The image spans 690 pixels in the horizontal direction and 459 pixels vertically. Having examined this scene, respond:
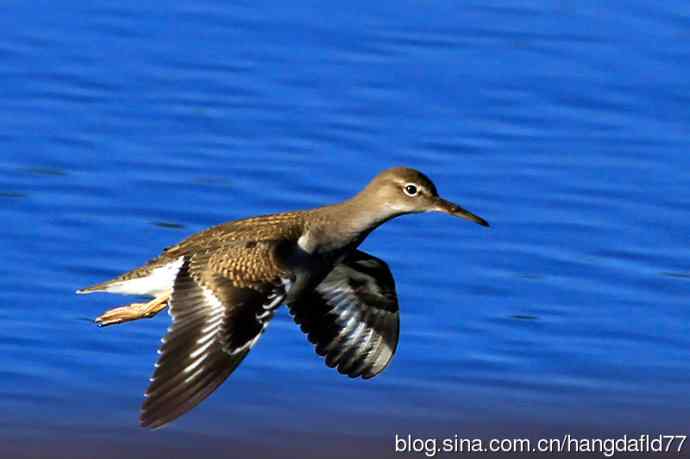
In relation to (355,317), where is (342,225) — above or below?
above

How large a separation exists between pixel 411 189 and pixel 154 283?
6.74 feet

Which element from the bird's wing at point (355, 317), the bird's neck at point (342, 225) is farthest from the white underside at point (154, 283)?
the bird's wing at point (355, 317)

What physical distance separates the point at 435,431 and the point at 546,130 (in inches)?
256

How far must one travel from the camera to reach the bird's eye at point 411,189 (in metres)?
16.8

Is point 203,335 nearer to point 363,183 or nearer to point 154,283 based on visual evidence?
point 154,283

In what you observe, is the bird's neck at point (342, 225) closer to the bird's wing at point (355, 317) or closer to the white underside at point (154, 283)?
the bird's wing at point (355, 317)

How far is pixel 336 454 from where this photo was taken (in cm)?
1762

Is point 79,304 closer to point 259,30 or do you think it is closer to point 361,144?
point 361,144

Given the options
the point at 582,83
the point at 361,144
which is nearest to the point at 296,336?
the point at 361,144

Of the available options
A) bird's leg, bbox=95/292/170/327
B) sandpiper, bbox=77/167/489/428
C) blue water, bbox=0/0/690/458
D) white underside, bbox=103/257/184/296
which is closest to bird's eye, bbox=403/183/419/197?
sandpiper, bbox=77/167/489/428

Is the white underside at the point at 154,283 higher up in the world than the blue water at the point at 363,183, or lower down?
lower down

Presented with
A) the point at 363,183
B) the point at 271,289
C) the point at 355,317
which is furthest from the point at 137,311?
the point at 363,183

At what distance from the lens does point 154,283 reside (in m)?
16.7

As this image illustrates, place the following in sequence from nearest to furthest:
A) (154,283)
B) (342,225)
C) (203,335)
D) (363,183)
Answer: (203,335)
(342,225)
(154,283)
(363,183)
